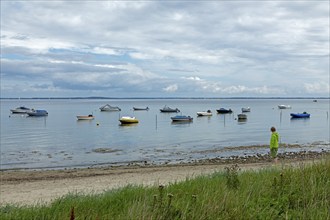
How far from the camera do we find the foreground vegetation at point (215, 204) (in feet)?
15.7

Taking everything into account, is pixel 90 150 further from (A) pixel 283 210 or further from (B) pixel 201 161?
(A) pixel 283 210

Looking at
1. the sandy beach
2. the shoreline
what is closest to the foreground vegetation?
the sandy beach

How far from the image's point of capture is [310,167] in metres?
7.66

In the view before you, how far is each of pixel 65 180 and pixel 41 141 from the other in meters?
23.2

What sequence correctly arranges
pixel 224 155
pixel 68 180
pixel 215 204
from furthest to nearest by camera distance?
pixel 224 155, pixel 68 180, pixel 215 204

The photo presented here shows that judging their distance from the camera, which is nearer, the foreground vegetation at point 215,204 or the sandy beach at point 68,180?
the foreground vegetation at point 215,204

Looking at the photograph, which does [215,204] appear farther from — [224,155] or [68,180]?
[224,155]

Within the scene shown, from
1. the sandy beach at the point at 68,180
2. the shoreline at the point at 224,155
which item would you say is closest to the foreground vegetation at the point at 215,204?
the sandy beach at the point at 68,180

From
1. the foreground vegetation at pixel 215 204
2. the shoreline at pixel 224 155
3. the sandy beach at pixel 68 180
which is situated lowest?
the shoreline at pixel 224 155

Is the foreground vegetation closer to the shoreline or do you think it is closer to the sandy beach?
the sandy beach

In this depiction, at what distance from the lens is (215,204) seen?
505 cm

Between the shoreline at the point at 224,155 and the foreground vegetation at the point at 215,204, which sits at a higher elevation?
the foreground vegetation at the point at 215,204

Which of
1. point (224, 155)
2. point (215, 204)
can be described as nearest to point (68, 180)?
point (224, 155)

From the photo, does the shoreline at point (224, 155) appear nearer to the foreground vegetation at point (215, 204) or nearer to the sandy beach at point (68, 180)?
the sandy beach at point (68, 180)
